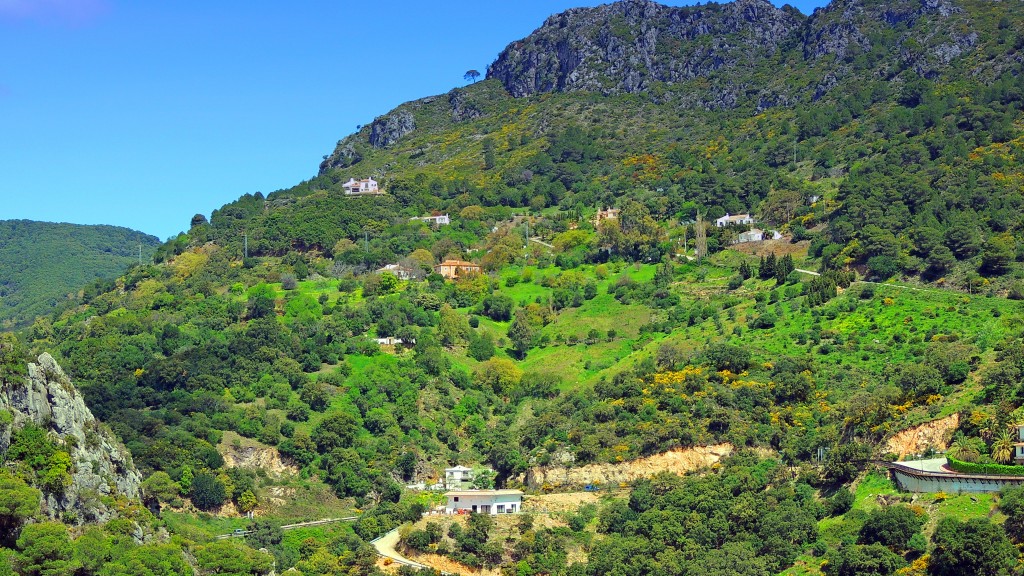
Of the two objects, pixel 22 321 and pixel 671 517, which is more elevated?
pixel 22 321

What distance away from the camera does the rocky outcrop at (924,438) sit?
237ft

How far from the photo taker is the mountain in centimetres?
15962

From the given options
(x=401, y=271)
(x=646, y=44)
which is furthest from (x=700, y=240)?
(x=646, y=44)

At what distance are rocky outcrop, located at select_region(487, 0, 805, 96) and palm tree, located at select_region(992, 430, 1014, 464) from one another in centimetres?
10531

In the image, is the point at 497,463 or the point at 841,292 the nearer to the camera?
the point at 497,463

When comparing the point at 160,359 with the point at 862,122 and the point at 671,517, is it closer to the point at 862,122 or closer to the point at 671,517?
the point at 671,517

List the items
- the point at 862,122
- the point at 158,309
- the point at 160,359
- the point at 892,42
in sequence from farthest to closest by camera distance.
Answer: the point at 892,42 < the point at 862,122 < the point at 158,309 < the point at 160,359

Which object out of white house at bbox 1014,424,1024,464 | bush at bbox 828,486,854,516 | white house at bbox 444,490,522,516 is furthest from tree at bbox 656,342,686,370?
white house at bbox 1014,424,1024,464

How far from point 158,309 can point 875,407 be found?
2345 inches

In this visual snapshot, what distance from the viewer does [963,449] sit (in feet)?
228

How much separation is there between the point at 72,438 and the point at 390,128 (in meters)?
115

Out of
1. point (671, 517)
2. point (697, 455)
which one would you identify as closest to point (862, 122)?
point (697, 455)

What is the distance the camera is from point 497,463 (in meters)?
88.6

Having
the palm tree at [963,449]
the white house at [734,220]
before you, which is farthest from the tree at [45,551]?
the white house at [734,220]
